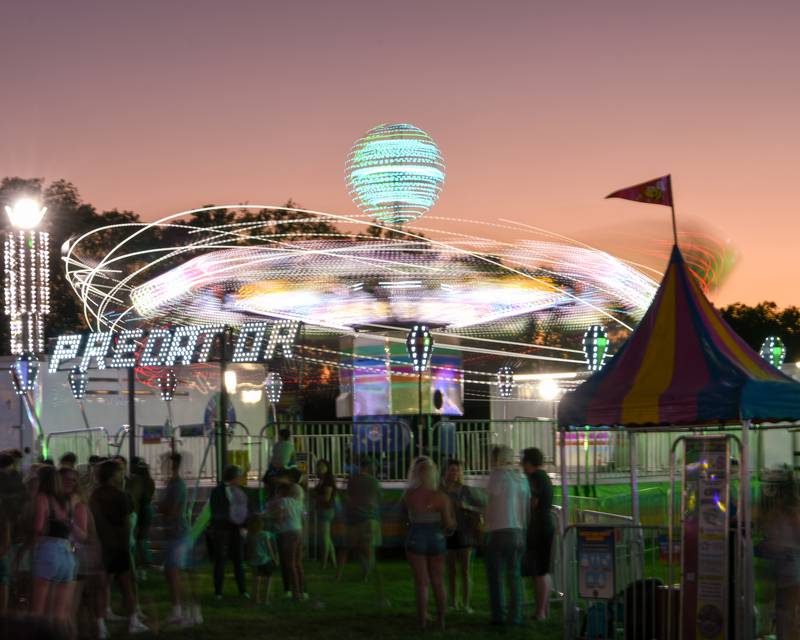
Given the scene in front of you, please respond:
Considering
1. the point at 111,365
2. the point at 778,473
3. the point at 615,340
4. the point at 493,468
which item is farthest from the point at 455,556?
the point at 615,340

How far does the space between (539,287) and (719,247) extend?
363cm

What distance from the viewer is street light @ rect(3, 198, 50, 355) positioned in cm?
2745

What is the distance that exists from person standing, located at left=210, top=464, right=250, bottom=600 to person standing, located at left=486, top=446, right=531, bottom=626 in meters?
3.21

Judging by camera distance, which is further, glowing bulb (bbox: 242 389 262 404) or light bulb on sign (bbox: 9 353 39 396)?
glowing bulb (bbox: 242 389 262 404)

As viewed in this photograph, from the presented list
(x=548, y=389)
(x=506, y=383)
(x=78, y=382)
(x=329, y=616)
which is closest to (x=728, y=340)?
(x=329, y=616)

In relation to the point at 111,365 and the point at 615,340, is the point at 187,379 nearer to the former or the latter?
the point at 111,365

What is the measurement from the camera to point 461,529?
13.5 metres

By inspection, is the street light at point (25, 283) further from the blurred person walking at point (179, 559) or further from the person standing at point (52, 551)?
the person standing at point (52, 551)

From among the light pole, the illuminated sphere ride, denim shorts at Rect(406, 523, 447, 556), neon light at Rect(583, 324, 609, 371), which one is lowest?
denim shorts at Rect(406, 523, 447, 556)

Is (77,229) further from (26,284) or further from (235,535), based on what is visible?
(235,535)

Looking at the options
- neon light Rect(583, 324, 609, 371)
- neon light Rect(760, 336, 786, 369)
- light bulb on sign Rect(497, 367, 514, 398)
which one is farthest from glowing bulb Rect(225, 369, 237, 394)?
neon light Rect(760, 336, 786, 369)

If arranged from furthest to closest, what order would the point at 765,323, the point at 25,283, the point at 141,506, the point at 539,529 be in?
the point at 765,323 < the point at 25,283 < the point at 141,506 < the point at 539,529

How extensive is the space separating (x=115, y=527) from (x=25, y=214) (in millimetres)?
17504

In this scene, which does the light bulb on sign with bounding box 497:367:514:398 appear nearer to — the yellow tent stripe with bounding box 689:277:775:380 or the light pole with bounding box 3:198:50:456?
the light pole with bounding box 3:198:50:456
